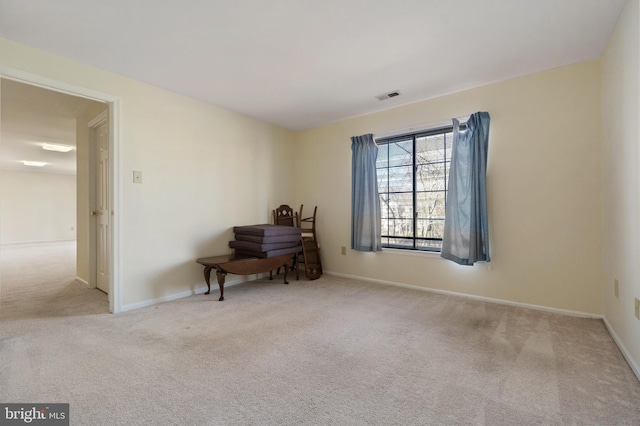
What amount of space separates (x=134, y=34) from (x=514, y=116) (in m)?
3.60

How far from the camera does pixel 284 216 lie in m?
4.49

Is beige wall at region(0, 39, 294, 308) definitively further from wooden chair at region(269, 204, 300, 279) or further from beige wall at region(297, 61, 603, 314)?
beige wall at region(297, 61, 603, 314)

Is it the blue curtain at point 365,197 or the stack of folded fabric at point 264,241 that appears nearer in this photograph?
the stack of folded fabric at point 264,241

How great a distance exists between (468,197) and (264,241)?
244 cm

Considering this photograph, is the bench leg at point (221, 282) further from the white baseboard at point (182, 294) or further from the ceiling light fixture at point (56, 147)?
the ceiling light fixture at point (56, 147)

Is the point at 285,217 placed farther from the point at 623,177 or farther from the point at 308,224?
the point at 623,177

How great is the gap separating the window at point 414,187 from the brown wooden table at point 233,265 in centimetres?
164

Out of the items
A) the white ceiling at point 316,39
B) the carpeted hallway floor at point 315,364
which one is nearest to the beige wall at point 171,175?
the white ceiling at point 316,39

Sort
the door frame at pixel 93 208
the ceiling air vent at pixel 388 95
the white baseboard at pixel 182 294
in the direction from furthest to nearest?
the door frame at pixel 93 208 → the ceiling air vent at pixel 388 95 → the white baseboard at pixel 182 294

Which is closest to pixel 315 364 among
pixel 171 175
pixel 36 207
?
pixel 171 175

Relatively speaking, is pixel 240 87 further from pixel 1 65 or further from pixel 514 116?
pixel 514 116

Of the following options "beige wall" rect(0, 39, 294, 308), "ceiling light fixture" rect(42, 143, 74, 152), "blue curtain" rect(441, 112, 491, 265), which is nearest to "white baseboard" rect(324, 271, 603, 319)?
"blue curtain" rect(441, 112, 491, 265)

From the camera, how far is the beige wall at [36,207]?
809cm

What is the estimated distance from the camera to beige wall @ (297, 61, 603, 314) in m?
2.58
